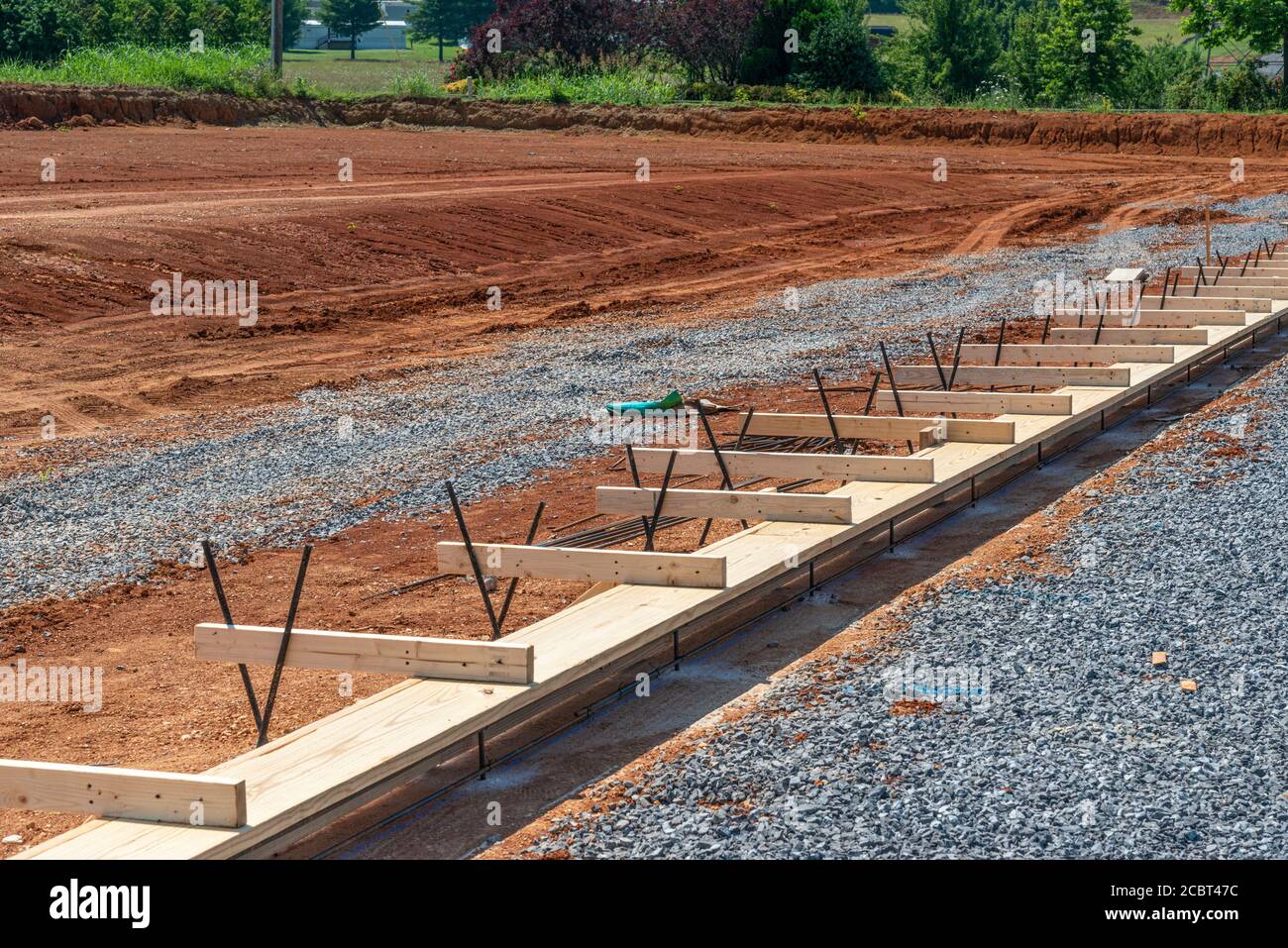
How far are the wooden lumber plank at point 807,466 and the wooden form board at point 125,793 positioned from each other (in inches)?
190

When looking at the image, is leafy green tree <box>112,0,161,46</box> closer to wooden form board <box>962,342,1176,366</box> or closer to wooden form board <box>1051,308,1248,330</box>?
wooden form board <box>1051,308,1248,330</box>

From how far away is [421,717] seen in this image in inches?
230

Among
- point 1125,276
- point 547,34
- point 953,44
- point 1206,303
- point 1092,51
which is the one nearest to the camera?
point 1206,303

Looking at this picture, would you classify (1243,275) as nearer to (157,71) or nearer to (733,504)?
(733,504)

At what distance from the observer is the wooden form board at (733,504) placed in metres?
8.48

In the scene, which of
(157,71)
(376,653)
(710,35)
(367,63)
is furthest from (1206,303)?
(367,63)

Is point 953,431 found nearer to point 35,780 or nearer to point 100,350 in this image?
point 35,780

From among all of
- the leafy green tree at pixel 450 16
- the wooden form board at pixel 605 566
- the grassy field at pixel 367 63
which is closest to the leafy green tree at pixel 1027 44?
the grassy field at pixel 367 63

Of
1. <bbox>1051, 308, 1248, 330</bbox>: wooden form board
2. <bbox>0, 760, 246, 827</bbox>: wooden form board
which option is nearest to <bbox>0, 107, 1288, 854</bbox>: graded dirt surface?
<bbox>0, 760, 246, 827</bbox>: wooden form board

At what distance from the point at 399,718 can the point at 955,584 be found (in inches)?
143

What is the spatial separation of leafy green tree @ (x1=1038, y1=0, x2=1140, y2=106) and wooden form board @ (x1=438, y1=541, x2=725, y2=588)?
6241 centimetres

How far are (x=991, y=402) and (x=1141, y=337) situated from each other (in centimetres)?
355

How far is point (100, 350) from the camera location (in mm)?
16250

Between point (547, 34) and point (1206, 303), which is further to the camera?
point (547, 34)
